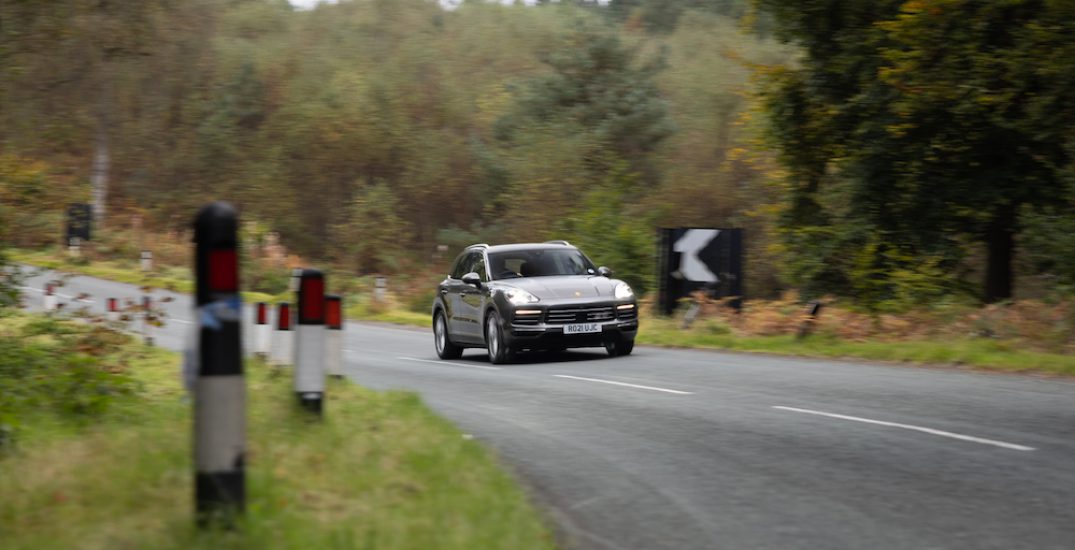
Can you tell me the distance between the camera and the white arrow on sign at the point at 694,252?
996 inches

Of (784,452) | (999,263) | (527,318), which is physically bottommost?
(784,452)

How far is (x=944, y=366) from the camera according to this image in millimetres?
16781

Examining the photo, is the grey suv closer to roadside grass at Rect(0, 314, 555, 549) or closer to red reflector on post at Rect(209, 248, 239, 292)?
roadside grass at Rect(0, 314, 555, 549)

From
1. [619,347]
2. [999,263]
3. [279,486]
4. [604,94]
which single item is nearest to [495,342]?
[619,347]

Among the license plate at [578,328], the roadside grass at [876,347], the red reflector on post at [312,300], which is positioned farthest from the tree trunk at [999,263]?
the red reflector on post at [312,300]

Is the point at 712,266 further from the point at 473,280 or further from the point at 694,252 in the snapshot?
the point at 473,280

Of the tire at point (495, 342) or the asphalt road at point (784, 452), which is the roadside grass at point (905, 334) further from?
the tire at point (495, 342)

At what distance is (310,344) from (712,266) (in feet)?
56.8

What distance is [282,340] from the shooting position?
14.5 meters

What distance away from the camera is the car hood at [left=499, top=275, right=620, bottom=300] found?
63.6 ft

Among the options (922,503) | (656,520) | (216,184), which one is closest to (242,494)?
(656,520)

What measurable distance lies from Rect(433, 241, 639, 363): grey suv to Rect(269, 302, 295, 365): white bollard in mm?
5184

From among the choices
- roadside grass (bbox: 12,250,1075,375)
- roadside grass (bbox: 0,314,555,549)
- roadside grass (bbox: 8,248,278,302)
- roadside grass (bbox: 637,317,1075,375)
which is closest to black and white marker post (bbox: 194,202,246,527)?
roadside grass (bbox: 0,314,555,549)

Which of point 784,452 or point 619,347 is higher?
point 619,347
